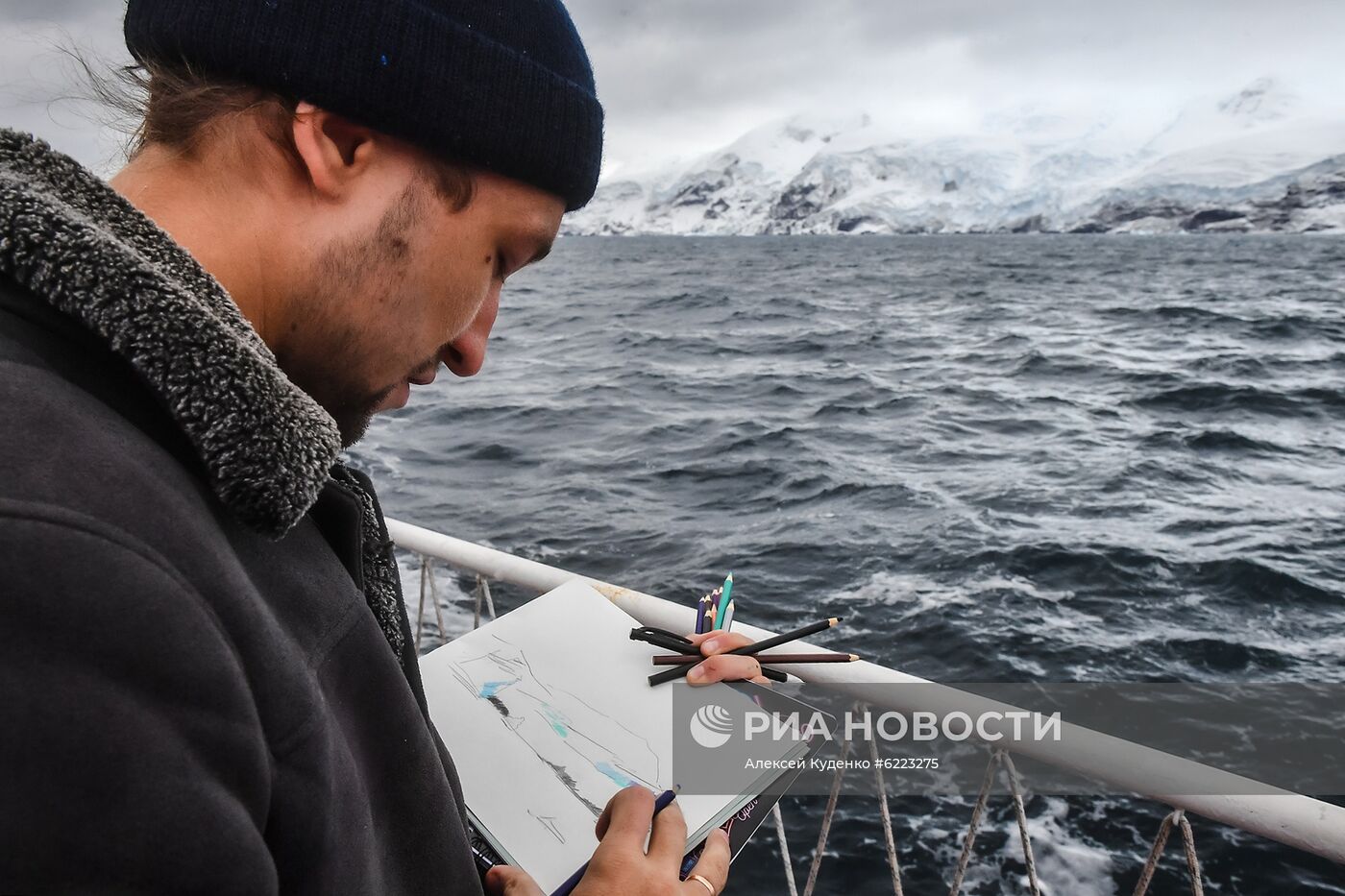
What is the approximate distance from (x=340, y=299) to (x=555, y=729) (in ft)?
3.00

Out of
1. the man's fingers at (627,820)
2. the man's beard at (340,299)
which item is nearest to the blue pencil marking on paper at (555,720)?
the man's fingers at (627,820)

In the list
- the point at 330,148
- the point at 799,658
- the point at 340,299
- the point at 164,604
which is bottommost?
the point at 799,658

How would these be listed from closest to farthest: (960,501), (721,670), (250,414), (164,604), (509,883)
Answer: (164,604) < (250,414) < (509,883) < (721,670) < (960,501)

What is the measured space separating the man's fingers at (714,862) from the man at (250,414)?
0.05 metres

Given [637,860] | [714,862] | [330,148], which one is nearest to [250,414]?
[330,148]

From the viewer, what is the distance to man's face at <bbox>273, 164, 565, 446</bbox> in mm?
837

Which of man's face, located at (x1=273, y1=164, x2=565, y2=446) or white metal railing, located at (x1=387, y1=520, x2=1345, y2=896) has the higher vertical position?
man's face, located at (x1=273, y1=164, x2=565, y2=446)

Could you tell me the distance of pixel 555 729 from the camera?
1.48 metres

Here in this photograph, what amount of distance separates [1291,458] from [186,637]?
12.4 m

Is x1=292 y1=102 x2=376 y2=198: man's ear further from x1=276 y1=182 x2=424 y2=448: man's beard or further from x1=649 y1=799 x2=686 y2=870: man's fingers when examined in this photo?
x1=649 y1=799 x2=686 y2=870: man's fingers

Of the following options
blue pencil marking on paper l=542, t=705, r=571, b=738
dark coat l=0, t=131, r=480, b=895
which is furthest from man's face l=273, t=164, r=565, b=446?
blue pencil marking on paper l=542, t=705, r=571, b=738

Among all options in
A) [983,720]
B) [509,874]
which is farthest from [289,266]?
[983,720]

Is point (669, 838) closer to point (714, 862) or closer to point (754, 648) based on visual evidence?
point (714, 862)

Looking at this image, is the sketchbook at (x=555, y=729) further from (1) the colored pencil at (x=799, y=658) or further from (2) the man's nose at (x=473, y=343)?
(2) the man's nose at (x=473, y=343)
